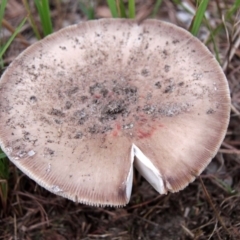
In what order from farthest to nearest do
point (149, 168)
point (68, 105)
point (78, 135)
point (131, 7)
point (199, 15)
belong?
1. point (131, 7)
2. point (199, 15)
3. point (68, 105)
4. point (78, 135)
5. point (149, 168)

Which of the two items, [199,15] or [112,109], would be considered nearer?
[112,109]

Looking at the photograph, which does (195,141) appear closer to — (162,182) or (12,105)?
(162,182)

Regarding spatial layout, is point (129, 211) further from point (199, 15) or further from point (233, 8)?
point (233, 8)

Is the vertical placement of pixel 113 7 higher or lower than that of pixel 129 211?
higher

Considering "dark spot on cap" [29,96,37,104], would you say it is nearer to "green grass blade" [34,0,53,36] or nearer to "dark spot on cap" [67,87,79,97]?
"dark spot on cap" [67,87,79,97]

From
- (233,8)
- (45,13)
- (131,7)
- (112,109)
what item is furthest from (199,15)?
(45,13)

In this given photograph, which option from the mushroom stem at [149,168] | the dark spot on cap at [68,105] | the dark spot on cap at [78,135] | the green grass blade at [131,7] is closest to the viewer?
the mushroom stem at [149,168]

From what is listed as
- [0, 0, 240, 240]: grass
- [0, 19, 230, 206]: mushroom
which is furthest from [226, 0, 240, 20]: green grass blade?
[0, 19, 230, 206]: mushroom

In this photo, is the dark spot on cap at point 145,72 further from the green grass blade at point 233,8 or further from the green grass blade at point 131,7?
the green grass blade at point 233,8

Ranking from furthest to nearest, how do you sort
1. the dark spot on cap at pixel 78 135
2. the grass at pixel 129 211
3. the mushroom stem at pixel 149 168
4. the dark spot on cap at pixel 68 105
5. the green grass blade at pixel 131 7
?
the green grass blade at pixel 131 7 < the grass at pixel 129 211 < the dark spot on cap at pixel 68 105 < the dark spot on cap at pixel 78 135 < the mushroom stem at pixel 149 168

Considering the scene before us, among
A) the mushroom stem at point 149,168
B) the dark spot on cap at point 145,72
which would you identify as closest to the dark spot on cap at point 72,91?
the dark spot on cap at point 145,72
